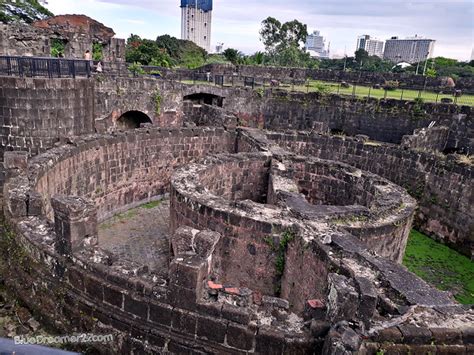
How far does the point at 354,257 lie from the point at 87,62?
14203 mm

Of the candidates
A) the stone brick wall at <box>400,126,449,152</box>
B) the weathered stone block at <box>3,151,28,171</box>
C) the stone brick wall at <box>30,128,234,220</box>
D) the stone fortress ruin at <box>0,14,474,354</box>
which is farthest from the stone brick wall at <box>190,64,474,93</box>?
the weathered stone block at <box>3,151,28,171</box>

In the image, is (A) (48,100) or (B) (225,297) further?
(A) (48,100)

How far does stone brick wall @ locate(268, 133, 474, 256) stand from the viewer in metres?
13.4

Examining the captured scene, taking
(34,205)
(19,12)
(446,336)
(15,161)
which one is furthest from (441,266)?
(19,12)

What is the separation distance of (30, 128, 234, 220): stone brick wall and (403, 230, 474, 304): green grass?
846 cm

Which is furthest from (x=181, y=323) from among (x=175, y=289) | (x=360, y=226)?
(x=360, y=226)

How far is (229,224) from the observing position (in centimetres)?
897

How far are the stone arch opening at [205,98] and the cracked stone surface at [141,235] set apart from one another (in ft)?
34.2

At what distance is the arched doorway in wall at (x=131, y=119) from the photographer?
2123 centimetres

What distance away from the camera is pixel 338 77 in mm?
36812

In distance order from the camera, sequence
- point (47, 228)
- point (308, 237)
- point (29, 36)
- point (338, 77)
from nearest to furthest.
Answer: point (47, 228) → point (308, 237) → point (29, 36) → point (338, 77)

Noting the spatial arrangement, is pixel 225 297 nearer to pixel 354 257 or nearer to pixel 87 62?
pixel 354 257

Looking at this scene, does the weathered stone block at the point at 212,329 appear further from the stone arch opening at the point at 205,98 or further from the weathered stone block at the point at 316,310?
the stone arch opening at the point at 205,98

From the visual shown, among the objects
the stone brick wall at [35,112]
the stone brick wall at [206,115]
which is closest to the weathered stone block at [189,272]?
the stone brick wall at [35,112]
